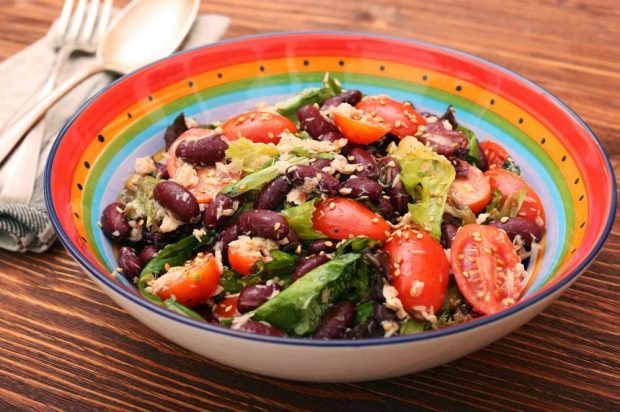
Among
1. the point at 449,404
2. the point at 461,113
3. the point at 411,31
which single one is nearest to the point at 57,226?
the point at 449,404

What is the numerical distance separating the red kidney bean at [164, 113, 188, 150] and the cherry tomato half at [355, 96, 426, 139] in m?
0.70

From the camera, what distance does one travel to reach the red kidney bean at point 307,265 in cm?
185

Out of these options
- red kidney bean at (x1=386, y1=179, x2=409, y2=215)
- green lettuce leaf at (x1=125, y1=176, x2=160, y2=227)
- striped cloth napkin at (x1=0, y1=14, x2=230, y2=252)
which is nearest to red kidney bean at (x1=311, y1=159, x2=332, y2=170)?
red kidney bean at (x1=386, y1=179, x2=409, y2=215)

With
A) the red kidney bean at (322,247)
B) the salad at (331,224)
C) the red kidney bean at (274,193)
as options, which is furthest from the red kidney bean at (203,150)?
the red kidney bean at (322,247)

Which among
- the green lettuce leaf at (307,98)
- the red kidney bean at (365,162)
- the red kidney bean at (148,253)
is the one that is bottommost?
the red kidney bean at (148,253)

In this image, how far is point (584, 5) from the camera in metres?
4.17

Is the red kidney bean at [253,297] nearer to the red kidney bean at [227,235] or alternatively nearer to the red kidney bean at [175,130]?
the red kidney bean at [227,235]

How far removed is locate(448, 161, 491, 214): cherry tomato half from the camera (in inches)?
87.6

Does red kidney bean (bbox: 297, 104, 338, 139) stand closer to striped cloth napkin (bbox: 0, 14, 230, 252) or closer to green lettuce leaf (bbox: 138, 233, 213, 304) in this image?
green lettuce leaf (bbox: 138, 233, 213, 304)

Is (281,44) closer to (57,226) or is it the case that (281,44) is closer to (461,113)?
(461,113)

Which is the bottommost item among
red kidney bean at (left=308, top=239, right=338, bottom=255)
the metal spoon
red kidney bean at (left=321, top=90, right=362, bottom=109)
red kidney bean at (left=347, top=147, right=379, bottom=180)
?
red kidney bean at (left=308, top=239, right=338, bottom=255)

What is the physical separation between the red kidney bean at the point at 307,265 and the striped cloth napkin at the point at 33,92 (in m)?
1.10

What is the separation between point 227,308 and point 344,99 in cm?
98

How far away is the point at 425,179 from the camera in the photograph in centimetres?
218
